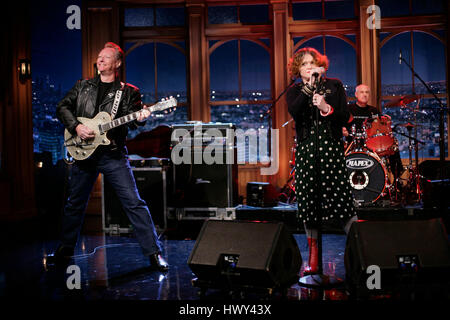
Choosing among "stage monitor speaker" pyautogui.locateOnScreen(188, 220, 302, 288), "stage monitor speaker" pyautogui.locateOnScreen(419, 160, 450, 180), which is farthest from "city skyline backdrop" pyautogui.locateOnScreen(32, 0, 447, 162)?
"stage monitor speaker" pyautogui.locateOnScreen(188, 220, 302, 288)

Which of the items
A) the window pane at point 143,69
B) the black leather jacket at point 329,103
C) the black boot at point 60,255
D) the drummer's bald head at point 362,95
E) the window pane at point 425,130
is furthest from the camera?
the window pane at point 143,69

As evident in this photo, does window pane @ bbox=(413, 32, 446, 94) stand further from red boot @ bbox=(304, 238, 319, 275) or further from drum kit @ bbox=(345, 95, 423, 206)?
red boot @ bbox=(304, 238, 319, 275)

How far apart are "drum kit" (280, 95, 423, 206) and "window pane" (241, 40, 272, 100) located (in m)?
1.89

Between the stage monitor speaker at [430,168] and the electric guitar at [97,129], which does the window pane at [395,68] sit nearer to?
the stage monitor speaker at [430,168]

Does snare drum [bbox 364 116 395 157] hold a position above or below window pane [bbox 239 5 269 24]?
below

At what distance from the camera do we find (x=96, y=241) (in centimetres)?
504

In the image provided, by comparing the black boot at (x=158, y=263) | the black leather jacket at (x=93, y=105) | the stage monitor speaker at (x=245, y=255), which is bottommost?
the black boot at (x=158, y=263)

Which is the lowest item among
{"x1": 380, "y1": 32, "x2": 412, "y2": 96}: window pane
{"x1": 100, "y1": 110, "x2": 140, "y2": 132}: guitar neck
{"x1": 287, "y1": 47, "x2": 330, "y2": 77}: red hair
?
{"x1": 100, "y1": 110, "x2": 140, "y2": 132}: guitar neck

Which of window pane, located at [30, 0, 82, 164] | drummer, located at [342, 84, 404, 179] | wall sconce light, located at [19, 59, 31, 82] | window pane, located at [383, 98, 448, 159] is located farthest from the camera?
window pane, located at [30, 0, 82, 164]

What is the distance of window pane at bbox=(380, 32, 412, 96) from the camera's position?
23.8ft

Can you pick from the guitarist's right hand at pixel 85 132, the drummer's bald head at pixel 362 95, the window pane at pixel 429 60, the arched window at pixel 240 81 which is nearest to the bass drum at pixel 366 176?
the drummer's bald head at pixel 362 95

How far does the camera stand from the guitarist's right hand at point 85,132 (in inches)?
147

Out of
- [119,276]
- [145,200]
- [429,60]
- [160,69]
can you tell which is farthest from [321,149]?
[429,60]

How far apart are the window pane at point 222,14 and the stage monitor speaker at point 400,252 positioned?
5.49 m
